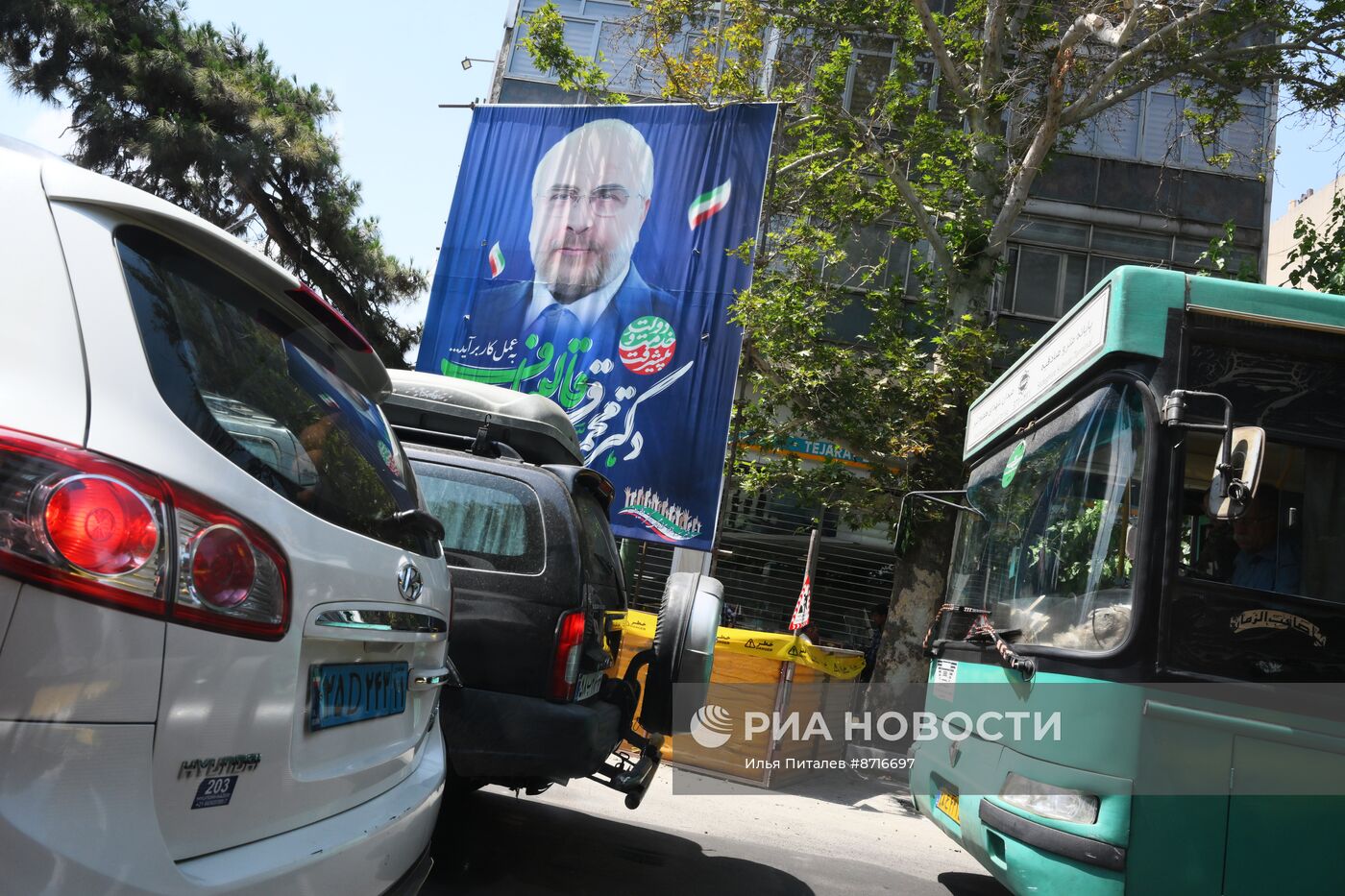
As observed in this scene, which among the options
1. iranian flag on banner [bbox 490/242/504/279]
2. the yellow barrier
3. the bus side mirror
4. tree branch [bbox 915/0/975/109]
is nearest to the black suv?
the bus side mirror

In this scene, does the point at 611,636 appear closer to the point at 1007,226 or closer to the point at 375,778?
the point at 375,778

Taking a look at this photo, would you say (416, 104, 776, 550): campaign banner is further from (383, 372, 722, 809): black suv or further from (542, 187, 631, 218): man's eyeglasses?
(383, 372, 722, 809): black suv

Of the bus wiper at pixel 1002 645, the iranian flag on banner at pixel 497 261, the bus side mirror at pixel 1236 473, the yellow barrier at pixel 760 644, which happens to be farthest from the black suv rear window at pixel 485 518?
the iranian flag on banner at pixel 497 261

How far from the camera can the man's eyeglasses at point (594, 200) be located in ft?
40.8

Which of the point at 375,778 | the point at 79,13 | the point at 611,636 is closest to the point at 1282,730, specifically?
the point at 611,636

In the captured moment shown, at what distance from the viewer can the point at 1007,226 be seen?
1213cm

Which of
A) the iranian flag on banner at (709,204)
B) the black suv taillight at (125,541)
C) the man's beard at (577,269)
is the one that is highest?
the iranian flag on banner at (709,204)

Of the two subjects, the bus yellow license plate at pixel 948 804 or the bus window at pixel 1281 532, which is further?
the bus yellow license plate at pixel 948 804

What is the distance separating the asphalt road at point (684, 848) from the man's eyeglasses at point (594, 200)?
701 centimetres

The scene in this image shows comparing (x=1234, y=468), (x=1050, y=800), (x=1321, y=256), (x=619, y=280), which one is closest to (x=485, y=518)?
(x=1050, y=800)

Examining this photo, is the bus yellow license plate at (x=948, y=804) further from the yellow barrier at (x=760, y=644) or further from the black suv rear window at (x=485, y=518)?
the yellow barrier at (x=760, y=644)

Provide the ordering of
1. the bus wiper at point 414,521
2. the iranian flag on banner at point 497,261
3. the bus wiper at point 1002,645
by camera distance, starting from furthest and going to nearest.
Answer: the iranian flag on banner at point 497,261
the bus wiper at point 1002,645
the bus wiper at point 414,521

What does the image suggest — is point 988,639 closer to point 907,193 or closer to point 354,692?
point 354,692

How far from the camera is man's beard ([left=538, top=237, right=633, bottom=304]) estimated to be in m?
12.2
